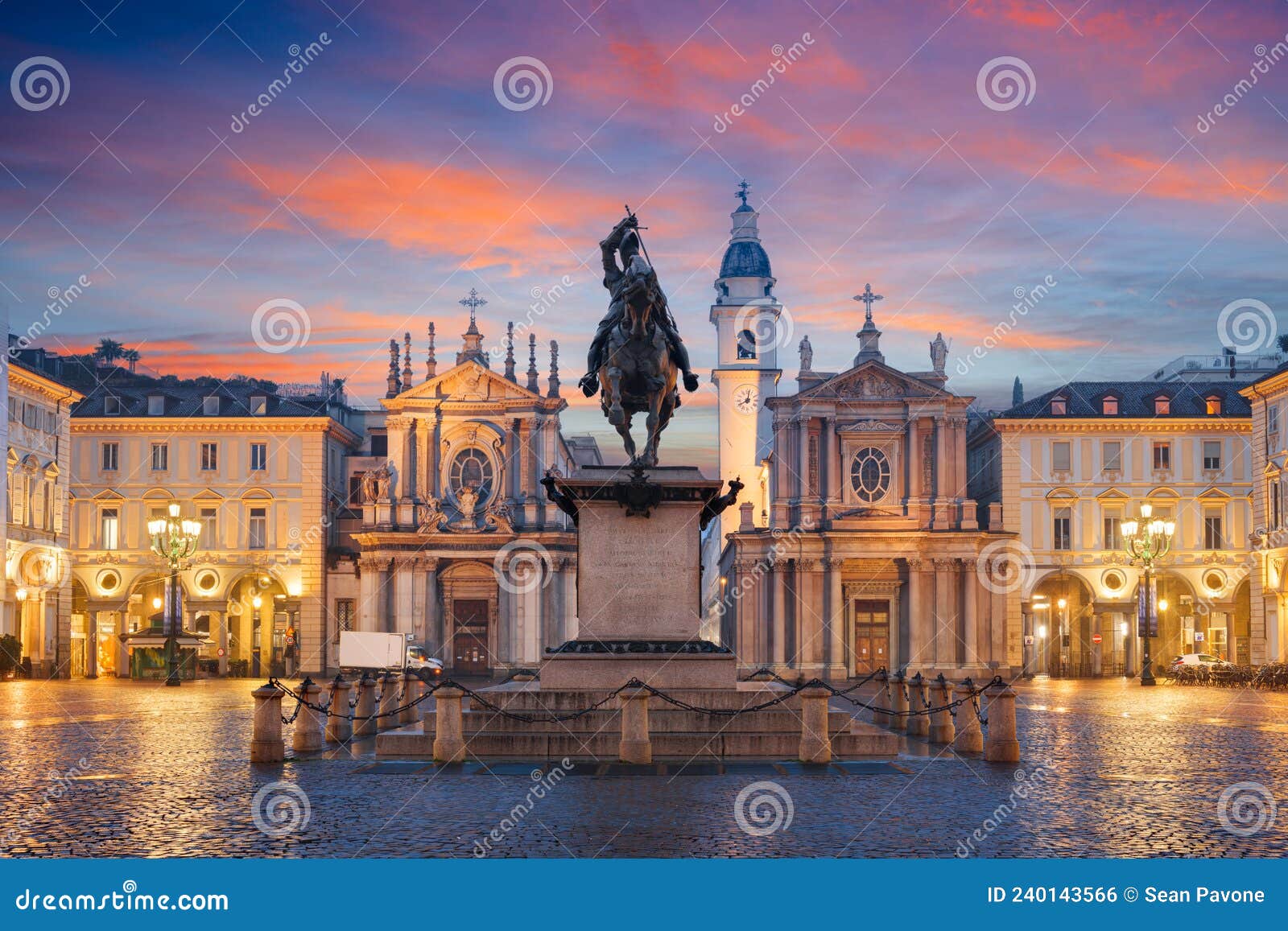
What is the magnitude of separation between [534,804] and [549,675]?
525cm

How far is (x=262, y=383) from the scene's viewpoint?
81.0m

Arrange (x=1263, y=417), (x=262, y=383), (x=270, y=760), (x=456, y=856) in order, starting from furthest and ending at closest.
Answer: (x=262, y=383) → (x=1263, y=417) → (x=270, y=760) → (x=456, y=856)

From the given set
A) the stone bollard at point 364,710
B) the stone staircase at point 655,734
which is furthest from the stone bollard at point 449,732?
the stone bollard at point 364,710

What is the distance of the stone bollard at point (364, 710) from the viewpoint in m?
25.3

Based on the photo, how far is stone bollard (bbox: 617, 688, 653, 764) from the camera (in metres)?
18.3

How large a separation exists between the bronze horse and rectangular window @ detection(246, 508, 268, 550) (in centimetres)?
5311

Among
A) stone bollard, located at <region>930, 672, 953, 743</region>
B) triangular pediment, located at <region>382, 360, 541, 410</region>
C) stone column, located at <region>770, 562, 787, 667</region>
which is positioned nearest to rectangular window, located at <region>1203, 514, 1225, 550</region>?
stone column, located at <region>770, 562, 787, 667</region>

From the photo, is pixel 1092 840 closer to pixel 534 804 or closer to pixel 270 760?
pixel 534 804

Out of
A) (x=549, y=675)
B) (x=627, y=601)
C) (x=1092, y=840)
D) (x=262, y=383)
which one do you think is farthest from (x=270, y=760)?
(x=262, y=383)

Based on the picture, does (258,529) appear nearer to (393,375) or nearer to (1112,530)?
(393,375)

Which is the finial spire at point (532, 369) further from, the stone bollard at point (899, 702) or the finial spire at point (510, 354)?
the stone bollard at point (899, 702)

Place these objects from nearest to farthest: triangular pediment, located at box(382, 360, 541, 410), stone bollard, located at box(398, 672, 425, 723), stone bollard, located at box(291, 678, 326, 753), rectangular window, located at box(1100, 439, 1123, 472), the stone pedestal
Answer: the stone pedestal < stone bollard, located at box(291, 678, 326, 753) < stone bollard, located at box(398, 672, 425, 723) < rectangular window, located at box(1100, 439, 1123, 472) < triangular pediment, located at box(382, 360, 541, 410)

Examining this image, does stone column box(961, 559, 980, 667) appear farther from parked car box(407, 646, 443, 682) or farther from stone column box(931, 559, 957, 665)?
parked car box(407, 646, 443, 682)

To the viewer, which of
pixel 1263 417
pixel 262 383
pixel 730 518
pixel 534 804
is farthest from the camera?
pixel 730 518
